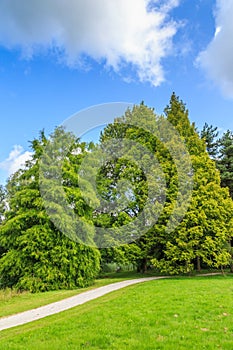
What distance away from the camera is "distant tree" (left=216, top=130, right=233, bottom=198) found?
22969 mm

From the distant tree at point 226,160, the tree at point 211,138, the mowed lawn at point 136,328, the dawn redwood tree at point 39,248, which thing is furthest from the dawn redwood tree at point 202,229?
the tree at point 211,138

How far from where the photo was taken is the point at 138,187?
1853 centimetres

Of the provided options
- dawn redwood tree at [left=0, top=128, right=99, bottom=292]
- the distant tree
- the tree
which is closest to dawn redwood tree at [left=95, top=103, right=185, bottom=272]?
dawn redwood tree at [left=0, top=128, right=99, bottom=292]

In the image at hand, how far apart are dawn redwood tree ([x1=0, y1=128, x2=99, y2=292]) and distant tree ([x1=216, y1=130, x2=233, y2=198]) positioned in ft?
46.8

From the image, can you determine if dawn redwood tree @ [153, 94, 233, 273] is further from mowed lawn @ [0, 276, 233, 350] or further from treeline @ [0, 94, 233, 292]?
mowed lawn @ [0, 276, 233, 350]

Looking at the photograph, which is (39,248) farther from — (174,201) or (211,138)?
(211,138)

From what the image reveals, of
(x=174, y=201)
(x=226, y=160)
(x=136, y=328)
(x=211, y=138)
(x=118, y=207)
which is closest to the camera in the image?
(x=136, y=328)

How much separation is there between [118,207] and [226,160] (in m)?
11.5

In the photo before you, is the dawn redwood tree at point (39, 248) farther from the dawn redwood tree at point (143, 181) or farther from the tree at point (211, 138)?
the tree at point (211, 138)

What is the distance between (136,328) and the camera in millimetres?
5211

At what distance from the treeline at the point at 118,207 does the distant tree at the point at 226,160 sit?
632mm

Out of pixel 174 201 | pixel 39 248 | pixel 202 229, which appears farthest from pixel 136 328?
pixel 174 201

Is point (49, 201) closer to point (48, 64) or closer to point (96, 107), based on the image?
point (96, 107)

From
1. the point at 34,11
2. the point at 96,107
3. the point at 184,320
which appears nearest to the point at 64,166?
the point at 96,107
